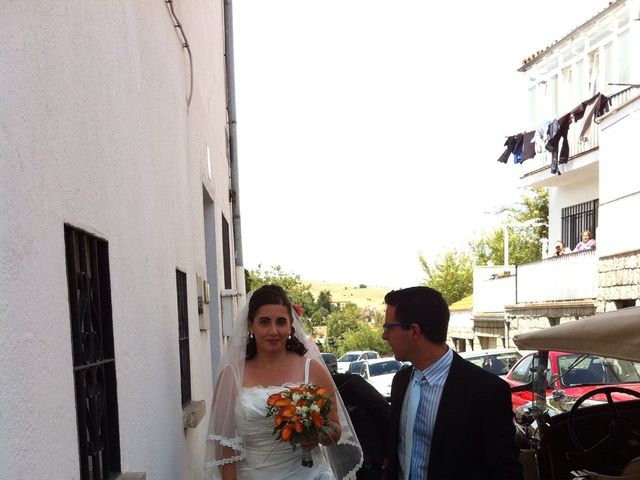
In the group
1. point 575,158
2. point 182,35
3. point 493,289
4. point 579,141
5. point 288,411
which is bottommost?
point 493,289

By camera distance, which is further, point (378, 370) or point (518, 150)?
point (518, 150)

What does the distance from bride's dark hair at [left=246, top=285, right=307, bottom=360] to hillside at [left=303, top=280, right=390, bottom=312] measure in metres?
123

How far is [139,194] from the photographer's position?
4879mm

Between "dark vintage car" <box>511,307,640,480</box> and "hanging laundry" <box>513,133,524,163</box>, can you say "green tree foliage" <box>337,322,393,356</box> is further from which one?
"dark vintage car" <box>511,307,640,480</box>

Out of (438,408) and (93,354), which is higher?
(93,354)

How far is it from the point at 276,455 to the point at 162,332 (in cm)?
114

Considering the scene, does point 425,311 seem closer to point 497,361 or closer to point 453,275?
point 497,361

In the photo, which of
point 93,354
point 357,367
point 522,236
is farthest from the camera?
point 522,236

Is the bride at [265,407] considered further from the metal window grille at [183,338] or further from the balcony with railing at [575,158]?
the balcony with railing at [575,158]

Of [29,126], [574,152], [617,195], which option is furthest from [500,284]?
[29,126]

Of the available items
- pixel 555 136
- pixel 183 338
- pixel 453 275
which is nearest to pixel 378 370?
pixel 555 136

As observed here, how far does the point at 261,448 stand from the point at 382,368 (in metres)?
18.0

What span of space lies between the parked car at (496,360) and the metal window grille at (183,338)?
9.56 m

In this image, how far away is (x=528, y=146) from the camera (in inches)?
1163
